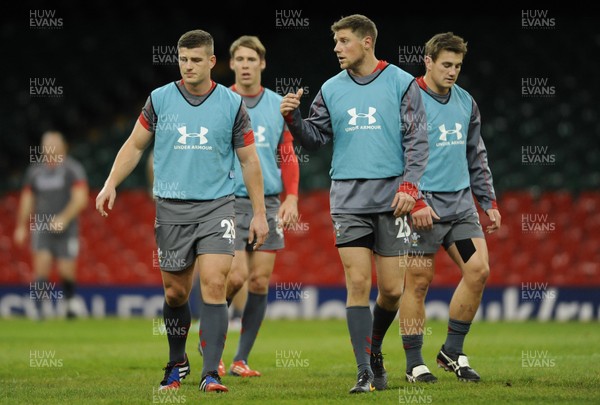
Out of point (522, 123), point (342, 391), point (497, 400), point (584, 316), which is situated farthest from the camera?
point (522, 123)

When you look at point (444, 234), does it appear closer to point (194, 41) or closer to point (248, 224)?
point (248, 224)

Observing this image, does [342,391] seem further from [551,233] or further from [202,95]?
[551,233]

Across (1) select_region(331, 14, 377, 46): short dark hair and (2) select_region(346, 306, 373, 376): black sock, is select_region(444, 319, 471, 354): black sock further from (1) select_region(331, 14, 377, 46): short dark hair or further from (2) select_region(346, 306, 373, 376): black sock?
(1) select_region(331, 14, 377, 46): short dark hair

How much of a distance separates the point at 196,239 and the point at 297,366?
224 centimetres

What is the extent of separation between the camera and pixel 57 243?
1582 centimetres

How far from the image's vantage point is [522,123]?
18.2 m

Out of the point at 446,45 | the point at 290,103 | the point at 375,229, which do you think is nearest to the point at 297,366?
the point at 375,229

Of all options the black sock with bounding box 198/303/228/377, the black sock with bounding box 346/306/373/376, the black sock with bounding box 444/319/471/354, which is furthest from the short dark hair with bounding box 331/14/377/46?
the black sock with bounding box 444/319/471/354

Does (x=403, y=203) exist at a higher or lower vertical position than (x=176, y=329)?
higher

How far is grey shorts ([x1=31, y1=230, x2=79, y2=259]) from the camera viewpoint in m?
15.8

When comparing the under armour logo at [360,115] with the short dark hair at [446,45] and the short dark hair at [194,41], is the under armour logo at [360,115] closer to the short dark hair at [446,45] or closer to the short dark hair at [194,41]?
the short dark hair at [446,45]

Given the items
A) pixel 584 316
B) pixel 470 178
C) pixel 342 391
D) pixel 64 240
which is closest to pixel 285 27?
pixel 64 240

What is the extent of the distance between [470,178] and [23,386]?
3.67m

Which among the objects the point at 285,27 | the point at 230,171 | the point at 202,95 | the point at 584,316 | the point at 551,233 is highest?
the point at 285,27
